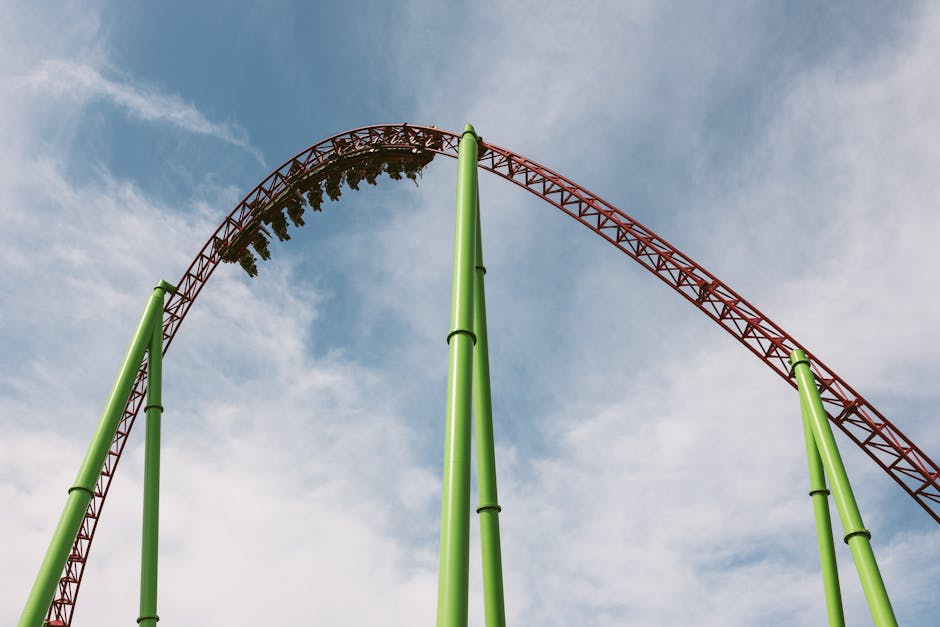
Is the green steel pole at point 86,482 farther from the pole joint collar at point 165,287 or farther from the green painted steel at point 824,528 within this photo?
the green painted steel at point 824,528

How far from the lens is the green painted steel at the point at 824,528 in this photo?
9.37 m

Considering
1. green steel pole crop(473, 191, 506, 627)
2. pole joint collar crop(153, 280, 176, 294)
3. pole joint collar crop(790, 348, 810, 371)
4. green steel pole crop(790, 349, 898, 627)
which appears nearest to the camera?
green steel pole crop(473, 191, 506, 627)

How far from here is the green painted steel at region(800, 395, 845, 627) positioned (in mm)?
9367

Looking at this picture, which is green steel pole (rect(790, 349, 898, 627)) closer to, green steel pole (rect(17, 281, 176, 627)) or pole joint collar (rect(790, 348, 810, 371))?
pole joint collar (rect(790, 348, 810, 371))

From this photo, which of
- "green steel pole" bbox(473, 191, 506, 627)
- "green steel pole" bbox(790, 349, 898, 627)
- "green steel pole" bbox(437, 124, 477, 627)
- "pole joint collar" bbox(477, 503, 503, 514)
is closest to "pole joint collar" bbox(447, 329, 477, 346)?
"green steel pole" bbox(437, 124, 477, 627)

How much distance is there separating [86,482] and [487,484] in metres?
5.22

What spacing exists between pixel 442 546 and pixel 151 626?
6.22m

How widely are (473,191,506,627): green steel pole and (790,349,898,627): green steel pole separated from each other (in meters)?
4.04

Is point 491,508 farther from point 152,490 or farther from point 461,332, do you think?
point 152,490

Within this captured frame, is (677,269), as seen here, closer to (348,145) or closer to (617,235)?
(617,235)

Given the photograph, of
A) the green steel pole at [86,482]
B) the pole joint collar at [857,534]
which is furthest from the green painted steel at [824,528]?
the green steel pole at [86,482]

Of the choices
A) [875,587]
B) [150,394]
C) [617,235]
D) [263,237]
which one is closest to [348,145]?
[263,237]

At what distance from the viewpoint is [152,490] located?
10.6 meters

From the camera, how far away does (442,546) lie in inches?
218
